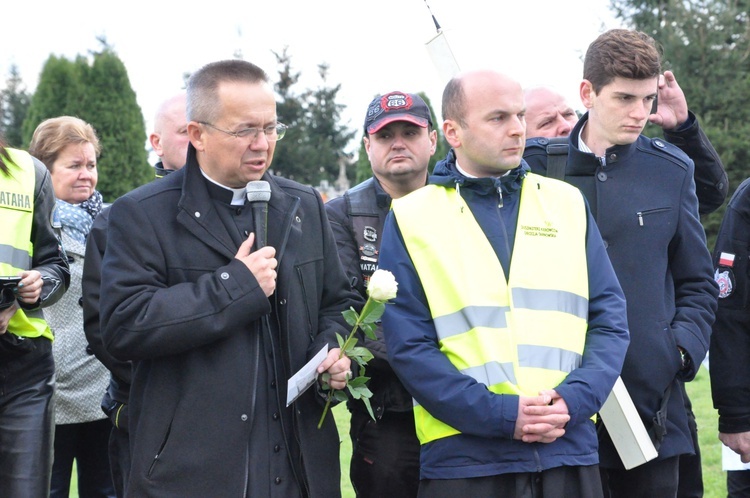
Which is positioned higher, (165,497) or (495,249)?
(495,249)

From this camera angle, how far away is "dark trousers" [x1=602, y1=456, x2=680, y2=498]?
3.84m

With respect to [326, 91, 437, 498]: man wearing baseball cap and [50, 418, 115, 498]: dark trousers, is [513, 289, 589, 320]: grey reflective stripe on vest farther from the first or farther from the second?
[50, 418, 115, 498]: dark trousers

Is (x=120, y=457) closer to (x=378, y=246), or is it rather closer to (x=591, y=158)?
(x=378, y=246)

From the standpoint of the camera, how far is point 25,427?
4172mm

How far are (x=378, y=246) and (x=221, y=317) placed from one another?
1.43 meters

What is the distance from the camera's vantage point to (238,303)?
10.4ft

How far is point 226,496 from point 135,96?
17.0 m

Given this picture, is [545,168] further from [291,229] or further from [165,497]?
[165,497]

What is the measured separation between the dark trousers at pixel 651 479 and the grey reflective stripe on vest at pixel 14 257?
9.08ft

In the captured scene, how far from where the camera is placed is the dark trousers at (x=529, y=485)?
3.17 meters

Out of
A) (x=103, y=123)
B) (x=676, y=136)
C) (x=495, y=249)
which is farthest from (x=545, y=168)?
(x=103, y=123)

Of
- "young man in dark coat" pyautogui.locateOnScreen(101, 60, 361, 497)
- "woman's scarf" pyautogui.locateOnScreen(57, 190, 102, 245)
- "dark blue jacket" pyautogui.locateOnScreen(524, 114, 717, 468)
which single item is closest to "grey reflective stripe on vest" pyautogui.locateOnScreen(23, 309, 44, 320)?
"young man in dark coat" pyautogui.locateOnScreen(101, 60, 361, 497)

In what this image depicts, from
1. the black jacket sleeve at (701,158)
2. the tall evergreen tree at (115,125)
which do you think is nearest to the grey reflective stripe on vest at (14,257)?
the black jacket sleeve at (701,158)

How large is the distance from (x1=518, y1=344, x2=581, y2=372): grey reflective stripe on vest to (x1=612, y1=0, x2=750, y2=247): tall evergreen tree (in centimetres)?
1983
